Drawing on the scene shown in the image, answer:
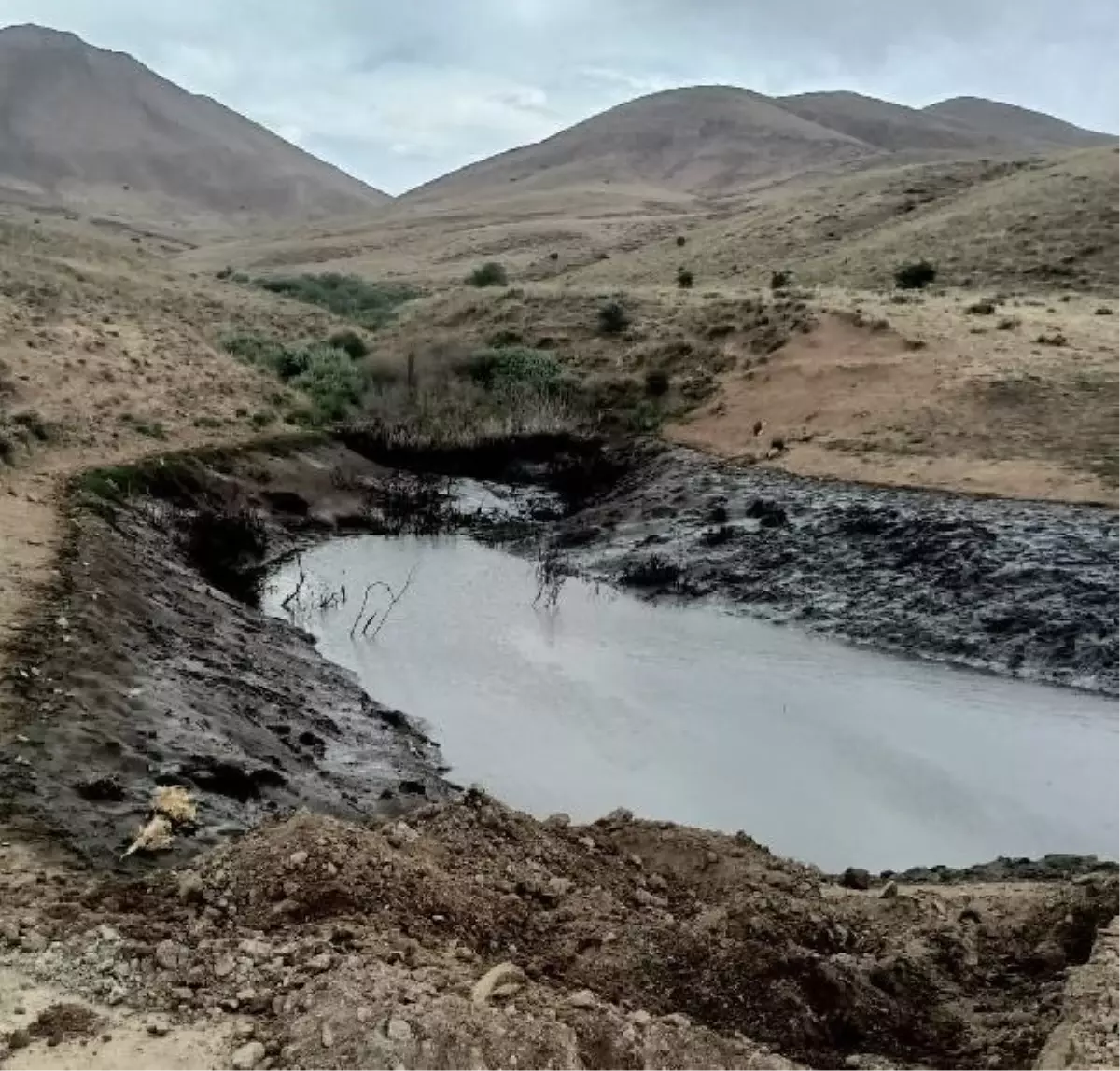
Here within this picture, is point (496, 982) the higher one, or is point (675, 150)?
point (675, 150)

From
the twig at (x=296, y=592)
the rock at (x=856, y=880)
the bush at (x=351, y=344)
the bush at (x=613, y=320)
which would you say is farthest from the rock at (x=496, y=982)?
the bush at (x=351, y=344)

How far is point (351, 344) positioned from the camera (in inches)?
1368

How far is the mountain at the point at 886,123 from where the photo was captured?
136550mm

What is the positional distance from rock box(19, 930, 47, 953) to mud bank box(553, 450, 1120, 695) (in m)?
11.7

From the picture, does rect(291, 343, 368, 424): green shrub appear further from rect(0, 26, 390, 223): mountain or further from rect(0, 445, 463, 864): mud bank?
rect(0, 26, 390, 223): mountain

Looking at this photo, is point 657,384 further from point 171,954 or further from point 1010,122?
point 1010,122

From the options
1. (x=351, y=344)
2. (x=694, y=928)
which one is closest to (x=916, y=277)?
(x=351, y=344)

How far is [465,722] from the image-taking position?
1274 centimetres

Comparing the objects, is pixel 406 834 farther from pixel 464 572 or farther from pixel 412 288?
pixel 412 288

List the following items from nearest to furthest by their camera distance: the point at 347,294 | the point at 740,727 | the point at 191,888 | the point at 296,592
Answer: the point at 191,888 → the point at 740,727 → the point at 296,592 → the point at 347,294

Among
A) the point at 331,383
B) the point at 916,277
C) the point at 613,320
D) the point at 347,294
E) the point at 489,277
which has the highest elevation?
the point at 916,277

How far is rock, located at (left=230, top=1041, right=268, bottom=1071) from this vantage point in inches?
181

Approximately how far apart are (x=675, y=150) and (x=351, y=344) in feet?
378

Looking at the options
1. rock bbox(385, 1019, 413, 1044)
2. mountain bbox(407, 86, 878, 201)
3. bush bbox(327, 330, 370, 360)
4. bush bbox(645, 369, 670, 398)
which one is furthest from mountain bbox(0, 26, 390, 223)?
rock bbox(385, 1019, 413, 1044)
